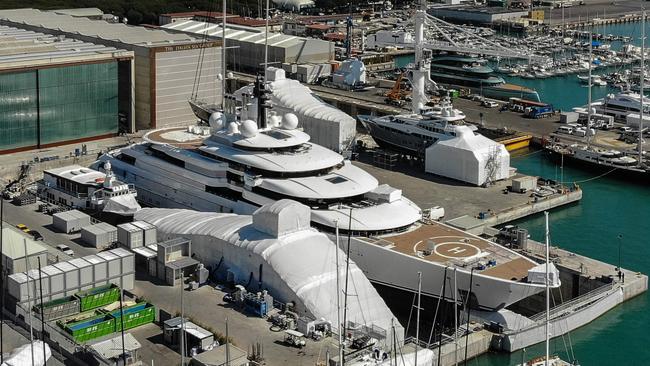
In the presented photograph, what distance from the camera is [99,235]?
3353 centimetres

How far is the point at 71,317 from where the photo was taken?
28.0 meters

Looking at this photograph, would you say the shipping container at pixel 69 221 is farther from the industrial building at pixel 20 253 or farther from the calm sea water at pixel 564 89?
the calm sea water at pixel 564 89

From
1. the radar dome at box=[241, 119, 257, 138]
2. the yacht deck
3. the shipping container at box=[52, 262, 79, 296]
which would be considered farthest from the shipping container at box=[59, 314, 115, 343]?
the radar dome at box=[241, 119, 257, 138]

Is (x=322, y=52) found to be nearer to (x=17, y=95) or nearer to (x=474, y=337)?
(x=17, y=95)

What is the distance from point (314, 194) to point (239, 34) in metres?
40.8

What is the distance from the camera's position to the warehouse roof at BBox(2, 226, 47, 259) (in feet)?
99.1

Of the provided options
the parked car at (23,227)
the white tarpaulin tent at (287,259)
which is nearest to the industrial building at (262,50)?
the parked car at (23,227)

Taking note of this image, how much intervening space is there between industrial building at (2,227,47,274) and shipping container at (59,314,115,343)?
7.88ft

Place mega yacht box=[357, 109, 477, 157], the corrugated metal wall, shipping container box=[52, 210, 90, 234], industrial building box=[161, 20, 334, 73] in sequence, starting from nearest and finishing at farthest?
1. shipping container box=[52, 210, 90, 234]
2. the corrugated metal wall
3. mega yacht box=[357, 109, 477, 157]
4. industrial building box=[161, 20, 334, 73]

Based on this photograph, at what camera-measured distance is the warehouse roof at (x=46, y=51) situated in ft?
153

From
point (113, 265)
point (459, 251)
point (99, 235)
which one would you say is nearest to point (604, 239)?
point (459, 251)

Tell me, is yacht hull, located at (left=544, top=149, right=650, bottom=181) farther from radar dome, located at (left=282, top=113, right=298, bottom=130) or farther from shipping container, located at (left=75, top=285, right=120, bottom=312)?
shipping container, located at (left=75, top=285, right=120, bottom=312)

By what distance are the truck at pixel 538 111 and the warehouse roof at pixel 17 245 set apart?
35415 millimetres

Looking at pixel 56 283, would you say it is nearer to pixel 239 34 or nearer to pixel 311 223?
pixel 311 223
